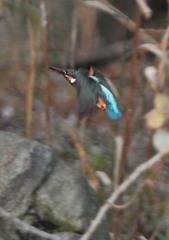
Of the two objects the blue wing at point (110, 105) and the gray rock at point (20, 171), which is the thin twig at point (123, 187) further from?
the gray rock at point (20, 171)

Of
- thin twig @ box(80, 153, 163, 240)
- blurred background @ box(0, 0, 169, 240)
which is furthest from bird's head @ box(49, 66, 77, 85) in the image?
blurred background @ box(0, 0, 169, 240)

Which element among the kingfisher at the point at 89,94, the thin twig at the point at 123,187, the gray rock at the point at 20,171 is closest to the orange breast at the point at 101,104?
the kingfisher at the point at 89,94

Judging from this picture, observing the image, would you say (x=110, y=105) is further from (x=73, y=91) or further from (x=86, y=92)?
(x=73, y=91)

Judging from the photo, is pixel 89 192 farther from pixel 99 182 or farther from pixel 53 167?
pixel 99 182

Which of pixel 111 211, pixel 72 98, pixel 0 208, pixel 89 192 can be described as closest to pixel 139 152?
pixel 72 98

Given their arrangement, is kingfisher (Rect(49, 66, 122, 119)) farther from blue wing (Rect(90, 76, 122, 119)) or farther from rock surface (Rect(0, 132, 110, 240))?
rock surface (Rect(0, 132, 110, 240))
